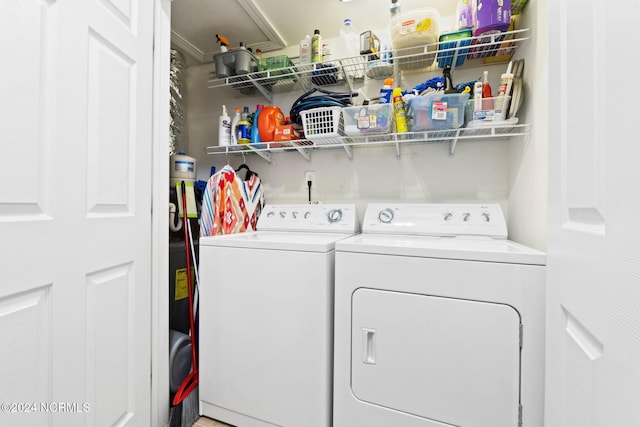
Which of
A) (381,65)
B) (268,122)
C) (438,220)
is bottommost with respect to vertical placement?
(438,220)

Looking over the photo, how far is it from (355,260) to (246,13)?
6.12 ft

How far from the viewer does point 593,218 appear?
1.79ft

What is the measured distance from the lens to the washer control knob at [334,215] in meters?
1.79

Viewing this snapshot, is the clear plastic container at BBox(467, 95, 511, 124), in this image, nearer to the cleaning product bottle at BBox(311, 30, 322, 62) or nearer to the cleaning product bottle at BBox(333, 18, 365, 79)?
the cleaning product bottle at BBox(333, 18, 365, 79)

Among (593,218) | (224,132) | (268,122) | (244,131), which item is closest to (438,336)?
(593,218)

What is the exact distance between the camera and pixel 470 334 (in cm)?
101

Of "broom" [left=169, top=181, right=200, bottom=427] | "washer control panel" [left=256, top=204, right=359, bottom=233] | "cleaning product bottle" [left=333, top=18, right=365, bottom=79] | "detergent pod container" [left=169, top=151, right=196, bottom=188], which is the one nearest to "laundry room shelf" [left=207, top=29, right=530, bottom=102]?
"cleaning product bottle" [left=333, top=18, right=365, bottom=79]

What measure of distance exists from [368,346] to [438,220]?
836mm

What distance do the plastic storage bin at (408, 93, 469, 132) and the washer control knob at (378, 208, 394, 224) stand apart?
0.54 m

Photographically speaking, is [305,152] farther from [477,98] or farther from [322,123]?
[477,98]

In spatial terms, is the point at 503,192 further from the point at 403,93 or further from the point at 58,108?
the point at 58,108

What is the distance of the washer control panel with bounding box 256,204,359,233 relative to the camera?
1766 millimetres

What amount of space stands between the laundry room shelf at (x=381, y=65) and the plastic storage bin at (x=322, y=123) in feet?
1.01

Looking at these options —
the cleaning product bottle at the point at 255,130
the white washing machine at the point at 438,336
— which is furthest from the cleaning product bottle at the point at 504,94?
the cleaning product bottle at the point at 255,130
